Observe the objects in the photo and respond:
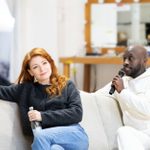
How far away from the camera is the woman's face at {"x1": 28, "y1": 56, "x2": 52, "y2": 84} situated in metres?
2.17

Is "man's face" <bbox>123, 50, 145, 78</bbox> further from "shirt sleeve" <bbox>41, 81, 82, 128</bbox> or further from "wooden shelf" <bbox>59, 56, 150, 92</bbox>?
"wooden shelf" <bbox>59, 56, 150, 92</bbox>

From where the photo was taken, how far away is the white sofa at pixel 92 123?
6.92 ft

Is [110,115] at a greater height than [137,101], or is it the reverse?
[137,101]

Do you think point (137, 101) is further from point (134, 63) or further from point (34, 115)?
point (34, 115)

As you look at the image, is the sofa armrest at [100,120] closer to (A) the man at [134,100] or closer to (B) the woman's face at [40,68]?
(A) the man at [134,100]

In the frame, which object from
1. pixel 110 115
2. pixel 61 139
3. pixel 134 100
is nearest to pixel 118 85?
pixel 134 100

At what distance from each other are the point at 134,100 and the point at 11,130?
0.77 meters

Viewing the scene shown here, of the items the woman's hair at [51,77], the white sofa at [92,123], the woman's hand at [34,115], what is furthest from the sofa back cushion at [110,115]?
the woman's hand at [34,115]

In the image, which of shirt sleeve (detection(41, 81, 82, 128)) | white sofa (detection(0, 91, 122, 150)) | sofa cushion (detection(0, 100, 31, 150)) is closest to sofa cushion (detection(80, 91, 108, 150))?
white sofa (detection(0, 91, 122, 150))

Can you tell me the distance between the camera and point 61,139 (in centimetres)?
202

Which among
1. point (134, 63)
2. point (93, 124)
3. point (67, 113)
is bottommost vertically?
point (93, 124)

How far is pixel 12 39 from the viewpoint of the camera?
459cm

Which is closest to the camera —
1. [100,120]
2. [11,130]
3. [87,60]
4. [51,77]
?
[11,130]

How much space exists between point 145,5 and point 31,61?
3213 mm
